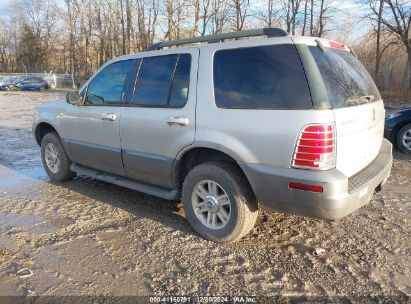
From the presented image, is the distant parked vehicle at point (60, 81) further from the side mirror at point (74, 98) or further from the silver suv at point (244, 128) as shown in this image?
the silver suv at point (244, 128)

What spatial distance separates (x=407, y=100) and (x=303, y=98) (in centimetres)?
1956

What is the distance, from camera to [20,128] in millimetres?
11195

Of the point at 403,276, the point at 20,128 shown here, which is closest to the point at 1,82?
the point at 20,128

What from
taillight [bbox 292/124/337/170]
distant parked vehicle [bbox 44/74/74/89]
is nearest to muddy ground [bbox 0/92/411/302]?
taillight [bbox 292/124/337/170]

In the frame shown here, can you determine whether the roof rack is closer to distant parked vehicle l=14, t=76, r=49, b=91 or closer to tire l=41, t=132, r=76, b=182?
tire l=41, t=132, r=76, b=182

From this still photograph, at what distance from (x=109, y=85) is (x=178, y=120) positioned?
1.45 m

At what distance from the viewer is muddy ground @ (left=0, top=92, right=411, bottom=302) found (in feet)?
9.73

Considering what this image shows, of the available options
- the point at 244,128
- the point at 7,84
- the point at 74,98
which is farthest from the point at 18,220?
the point at 7,84

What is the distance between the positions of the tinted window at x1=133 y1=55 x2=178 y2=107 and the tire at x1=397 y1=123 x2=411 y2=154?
569 centimetres

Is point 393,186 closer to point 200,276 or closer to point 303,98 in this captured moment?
point 303,98

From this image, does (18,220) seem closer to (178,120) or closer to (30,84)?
(178,120)

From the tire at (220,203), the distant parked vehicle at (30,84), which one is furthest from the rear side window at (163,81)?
the distant parked vehicle at (30,84)

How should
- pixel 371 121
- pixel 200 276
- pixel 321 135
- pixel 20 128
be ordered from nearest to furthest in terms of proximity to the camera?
pixel 321 135, pixel 200 276, pixel 371 121, pixel 20 128

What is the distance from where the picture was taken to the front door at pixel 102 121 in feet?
14.7
